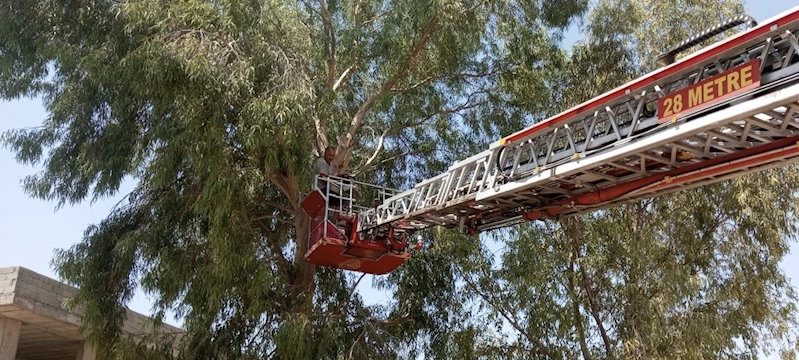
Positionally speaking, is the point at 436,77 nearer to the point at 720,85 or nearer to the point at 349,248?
the point at 349,248

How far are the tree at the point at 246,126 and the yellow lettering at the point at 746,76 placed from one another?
241 inches

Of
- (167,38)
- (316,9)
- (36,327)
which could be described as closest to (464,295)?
(316,9)

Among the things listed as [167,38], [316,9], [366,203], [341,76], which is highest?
[316,9]

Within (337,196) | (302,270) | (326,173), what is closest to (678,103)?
(337,196)

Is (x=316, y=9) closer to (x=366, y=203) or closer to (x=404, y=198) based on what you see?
(x=366, y=203)

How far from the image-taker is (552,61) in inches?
576

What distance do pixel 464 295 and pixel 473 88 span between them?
4028 millimetres

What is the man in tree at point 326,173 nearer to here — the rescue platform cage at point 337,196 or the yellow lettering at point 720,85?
the rescue platform cage at point 337,196

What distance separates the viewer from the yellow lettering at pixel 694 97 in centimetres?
594

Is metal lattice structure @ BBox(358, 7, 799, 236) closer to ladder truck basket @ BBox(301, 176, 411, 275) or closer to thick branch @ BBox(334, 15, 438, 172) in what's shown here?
ladder truck basket @ BBox(301, 176, 411, 275)

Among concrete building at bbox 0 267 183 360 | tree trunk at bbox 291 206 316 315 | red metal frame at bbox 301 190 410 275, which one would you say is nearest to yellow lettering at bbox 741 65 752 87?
red metal frame at bbox 301 190 410 275

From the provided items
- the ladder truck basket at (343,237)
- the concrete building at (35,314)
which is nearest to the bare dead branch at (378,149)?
the ladder truck basket at (343,237)

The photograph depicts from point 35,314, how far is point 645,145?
12868 millimetres

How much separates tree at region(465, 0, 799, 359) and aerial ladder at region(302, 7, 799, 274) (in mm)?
5095
